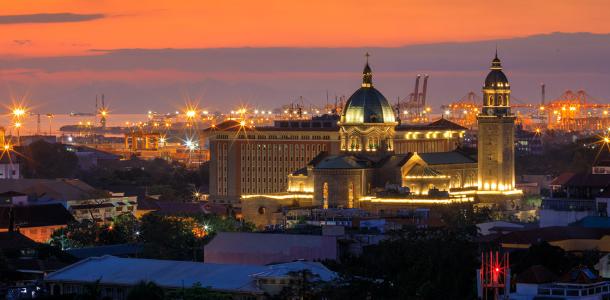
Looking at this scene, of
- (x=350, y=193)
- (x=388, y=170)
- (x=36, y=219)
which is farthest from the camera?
(x=388, y=170)

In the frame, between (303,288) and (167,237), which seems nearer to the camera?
(303,288)

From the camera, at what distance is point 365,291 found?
8488cm

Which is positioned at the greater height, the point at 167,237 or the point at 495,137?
the point at 495,137

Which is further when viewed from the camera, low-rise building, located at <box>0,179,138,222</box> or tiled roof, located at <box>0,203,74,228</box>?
low-rise building, located at <box>0,179,138,222</box>

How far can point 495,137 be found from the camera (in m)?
163

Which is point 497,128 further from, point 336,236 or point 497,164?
point 336,236

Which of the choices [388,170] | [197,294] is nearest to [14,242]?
[197,294]

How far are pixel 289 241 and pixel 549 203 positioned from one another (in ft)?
83.1

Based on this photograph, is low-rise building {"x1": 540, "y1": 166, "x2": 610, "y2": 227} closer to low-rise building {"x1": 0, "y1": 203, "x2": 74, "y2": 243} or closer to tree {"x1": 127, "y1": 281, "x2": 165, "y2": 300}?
low-rise building {"x1": 0, "y1": 203, "x2": 74, "y2": 243}

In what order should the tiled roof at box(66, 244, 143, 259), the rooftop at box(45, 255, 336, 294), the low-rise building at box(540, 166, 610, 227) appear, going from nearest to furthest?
the rooftop at box(45, 255, 336, 294) → the tiled roof at box(66, 244, 143, 259) → the low-rise building at box(540, 166, 610, 227)

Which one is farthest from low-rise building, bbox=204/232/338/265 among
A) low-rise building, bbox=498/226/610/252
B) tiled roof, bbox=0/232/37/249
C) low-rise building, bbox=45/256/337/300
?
tiled roof, bbox=0/232/37/249

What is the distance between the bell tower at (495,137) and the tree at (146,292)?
77.7m

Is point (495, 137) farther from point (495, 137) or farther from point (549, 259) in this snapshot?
point (549, 259)

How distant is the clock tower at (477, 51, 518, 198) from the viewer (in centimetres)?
16200
